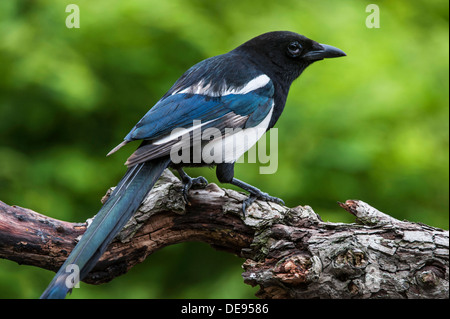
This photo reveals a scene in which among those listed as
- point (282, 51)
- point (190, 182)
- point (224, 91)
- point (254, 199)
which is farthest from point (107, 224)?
point (282, 51)

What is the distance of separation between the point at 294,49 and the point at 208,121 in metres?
0.79

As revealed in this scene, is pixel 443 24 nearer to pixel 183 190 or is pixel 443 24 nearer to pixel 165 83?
pixel 165 83

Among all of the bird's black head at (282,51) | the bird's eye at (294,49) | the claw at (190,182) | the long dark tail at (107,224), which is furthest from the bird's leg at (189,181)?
the bird's eye at (294,49)

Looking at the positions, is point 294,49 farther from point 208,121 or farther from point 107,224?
point 107,224

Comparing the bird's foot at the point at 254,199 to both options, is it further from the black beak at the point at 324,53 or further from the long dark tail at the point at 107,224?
the black beak at the point at 324,53

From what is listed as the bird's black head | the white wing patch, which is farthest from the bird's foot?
the bird's black head

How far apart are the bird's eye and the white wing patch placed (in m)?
0.28

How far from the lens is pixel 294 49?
10.4ft

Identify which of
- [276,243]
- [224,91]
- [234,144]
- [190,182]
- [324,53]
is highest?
[324,53]

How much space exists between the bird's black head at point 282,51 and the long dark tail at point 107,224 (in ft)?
3.22

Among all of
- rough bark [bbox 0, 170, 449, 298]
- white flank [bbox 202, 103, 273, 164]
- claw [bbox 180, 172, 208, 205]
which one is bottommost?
rough bark [bbox 0, 170, 449, 298]

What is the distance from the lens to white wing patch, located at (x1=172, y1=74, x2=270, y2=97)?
2830 mm

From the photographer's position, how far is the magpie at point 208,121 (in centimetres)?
223

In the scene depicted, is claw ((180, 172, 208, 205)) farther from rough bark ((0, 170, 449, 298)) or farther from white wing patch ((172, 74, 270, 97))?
white wing patch ((172, 74, 270, 97))
